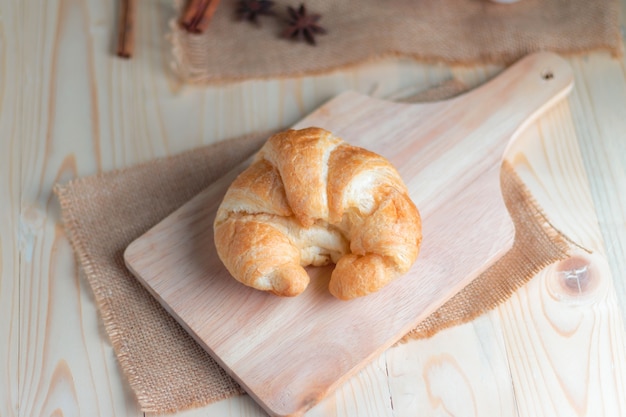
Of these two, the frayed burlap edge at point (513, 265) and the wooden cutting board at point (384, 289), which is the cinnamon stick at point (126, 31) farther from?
the frayed burlap edge at point (513, 265)

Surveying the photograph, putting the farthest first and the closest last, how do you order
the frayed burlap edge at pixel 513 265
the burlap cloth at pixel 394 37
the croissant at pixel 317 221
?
the burlap cloth at pixel 394 37 < the frayed burlap edge at pixel 513 265 < the croissant at pixel 317 221

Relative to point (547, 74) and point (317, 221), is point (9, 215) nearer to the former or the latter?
point (317, 221)

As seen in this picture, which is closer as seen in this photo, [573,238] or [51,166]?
[573,238]

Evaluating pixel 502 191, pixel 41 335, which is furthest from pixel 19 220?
pixel 502 191

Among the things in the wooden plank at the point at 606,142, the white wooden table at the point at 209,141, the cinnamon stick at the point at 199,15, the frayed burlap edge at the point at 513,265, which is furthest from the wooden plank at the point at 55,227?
the wooden plank at the point at 606,142

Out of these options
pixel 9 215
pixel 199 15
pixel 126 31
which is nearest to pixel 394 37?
pixel 199 15

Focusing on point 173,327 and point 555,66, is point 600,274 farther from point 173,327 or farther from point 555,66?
point 173,327
